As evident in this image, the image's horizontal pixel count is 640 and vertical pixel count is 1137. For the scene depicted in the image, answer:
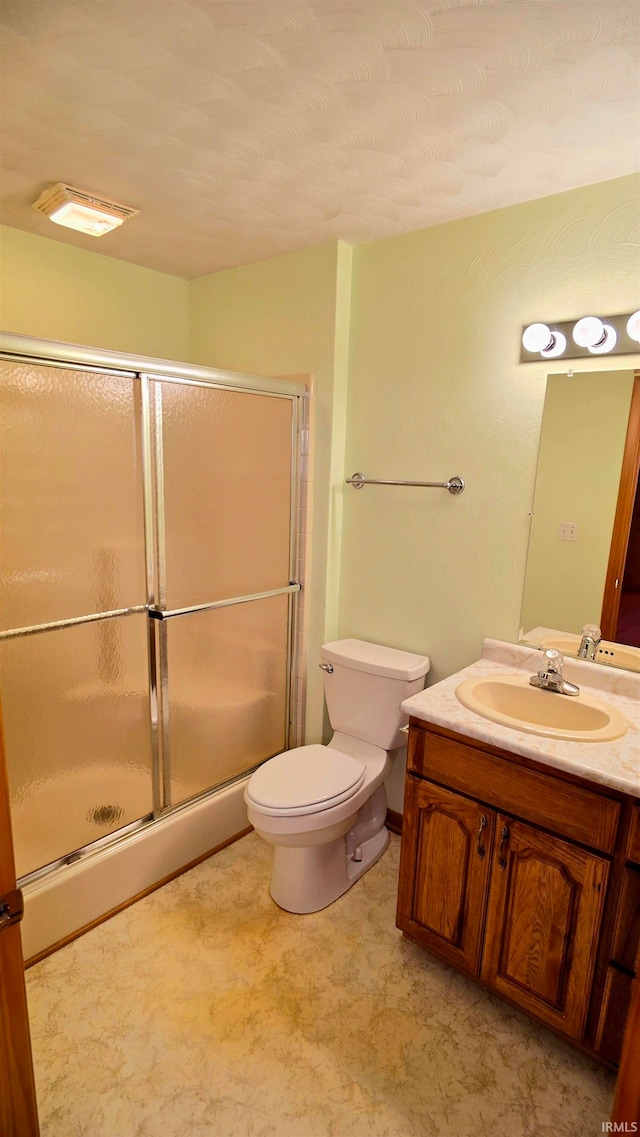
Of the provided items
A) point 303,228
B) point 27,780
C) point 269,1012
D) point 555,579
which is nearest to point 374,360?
point 303,228

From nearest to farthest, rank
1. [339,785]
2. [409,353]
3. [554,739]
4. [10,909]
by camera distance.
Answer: [10,909] → [554,739] → [339,785] → [409,353]

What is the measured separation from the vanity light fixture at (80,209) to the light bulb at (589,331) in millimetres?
1502

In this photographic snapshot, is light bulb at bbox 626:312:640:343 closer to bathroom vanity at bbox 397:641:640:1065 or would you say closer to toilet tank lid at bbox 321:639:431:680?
bathroom vanity at bbox 397:641:640:1065

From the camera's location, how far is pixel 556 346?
1726 millimetres

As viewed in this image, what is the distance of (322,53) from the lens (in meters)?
1.14

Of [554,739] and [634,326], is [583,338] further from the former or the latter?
[554,739]

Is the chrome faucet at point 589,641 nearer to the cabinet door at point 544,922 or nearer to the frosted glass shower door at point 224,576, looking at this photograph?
the cabinet door at point 544,922

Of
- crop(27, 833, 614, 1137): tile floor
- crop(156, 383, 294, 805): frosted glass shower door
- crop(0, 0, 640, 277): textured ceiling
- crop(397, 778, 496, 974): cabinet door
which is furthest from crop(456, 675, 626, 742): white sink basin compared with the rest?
crop(0, 0, 640, 277): textured ceiling

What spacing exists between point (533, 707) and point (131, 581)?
134 cm

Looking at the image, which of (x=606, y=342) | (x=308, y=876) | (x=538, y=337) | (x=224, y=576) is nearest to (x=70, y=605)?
(x=224, y=576)

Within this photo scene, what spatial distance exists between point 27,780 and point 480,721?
1.34 m

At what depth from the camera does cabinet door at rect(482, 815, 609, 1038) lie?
4.29 ft

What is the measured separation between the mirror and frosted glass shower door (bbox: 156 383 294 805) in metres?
1.03

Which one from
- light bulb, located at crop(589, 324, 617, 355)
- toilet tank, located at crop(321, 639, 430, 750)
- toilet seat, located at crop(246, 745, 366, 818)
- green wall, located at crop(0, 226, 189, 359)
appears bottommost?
toilet seat, located at crop(246, 745, 366, 818)
